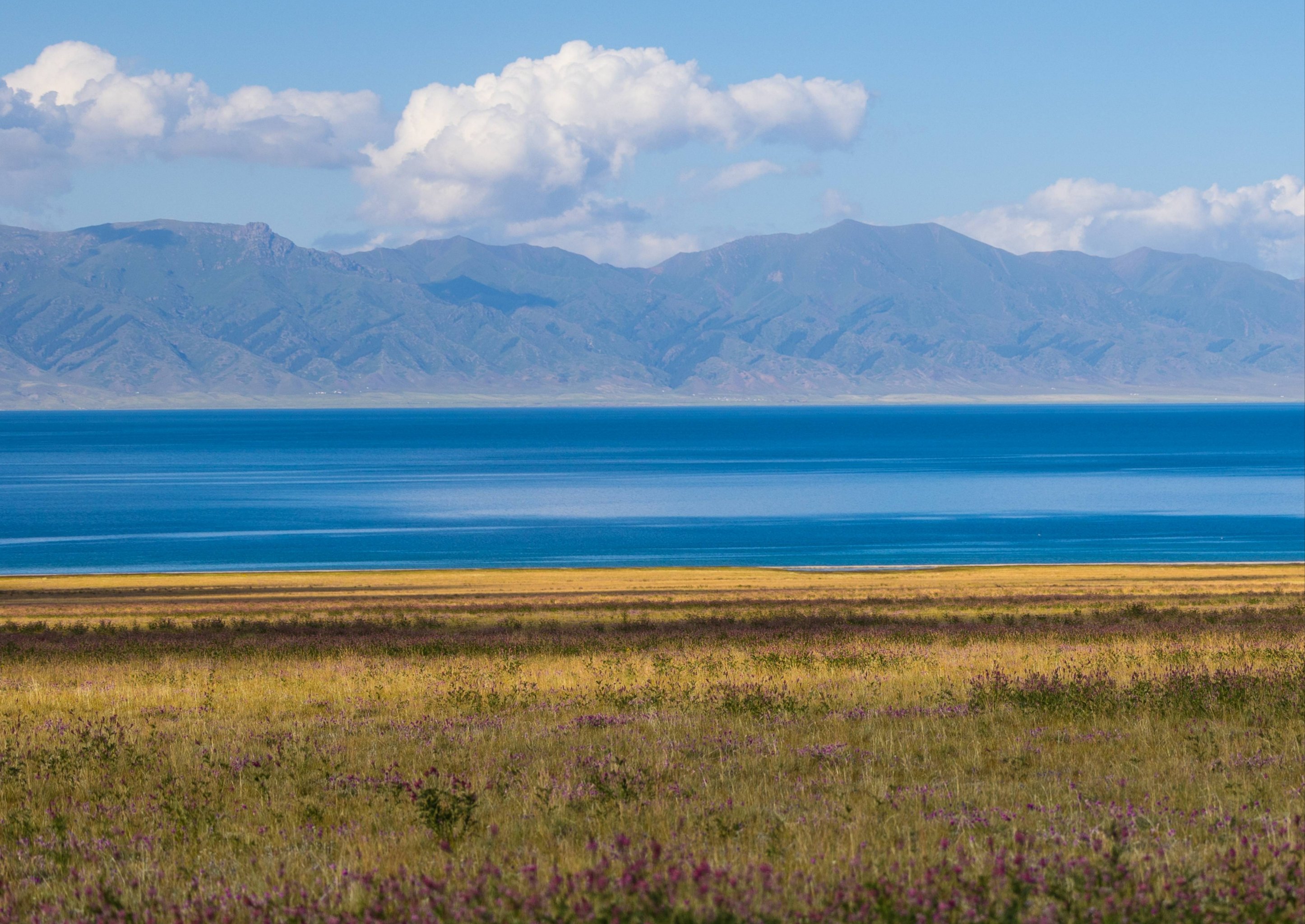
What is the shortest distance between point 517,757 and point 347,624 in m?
22.5

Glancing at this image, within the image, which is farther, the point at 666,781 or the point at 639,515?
the point at 639,515

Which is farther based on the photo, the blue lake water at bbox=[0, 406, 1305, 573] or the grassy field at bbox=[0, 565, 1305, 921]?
the blue lake water at bbox=[0, 406, 1305, 573]

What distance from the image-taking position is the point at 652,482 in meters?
154

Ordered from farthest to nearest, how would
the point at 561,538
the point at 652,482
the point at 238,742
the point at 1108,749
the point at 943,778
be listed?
1. the point at 652,482
2. the point at 561,538
3. the point at 238,742
4. the point at 1108,749
5. the point at 943,778

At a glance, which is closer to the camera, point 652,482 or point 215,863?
point 215,863

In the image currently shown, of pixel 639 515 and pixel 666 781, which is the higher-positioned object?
pixel 666 781

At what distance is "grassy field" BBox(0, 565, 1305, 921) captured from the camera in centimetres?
664

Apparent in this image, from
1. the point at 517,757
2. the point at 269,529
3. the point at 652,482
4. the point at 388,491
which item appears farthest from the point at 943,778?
the point at 652,482

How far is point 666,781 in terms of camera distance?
10.4 meters

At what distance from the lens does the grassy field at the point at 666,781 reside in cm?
664

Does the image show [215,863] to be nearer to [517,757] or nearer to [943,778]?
[517,757]

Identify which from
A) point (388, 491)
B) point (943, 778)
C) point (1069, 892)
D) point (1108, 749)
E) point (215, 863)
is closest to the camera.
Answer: point (1069, 892)

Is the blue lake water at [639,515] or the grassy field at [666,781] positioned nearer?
the grassy field at [666,781]

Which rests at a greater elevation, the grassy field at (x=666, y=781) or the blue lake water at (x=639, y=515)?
the grassy field at (x=666, y=781)
